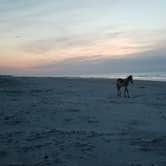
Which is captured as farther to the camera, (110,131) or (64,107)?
(64,107)

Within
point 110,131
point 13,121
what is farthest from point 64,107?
point 110,131

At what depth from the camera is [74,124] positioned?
12.7m

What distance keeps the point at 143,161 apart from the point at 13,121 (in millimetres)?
5836

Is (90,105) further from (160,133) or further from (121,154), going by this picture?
(121,154)

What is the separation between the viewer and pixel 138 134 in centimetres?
1102

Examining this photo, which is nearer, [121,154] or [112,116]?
[121,154]

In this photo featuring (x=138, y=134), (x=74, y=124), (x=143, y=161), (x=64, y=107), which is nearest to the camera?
(x=143, y=161)

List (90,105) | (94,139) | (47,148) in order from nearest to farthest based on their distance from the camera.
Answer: (47,148), (94,139), (90,105)

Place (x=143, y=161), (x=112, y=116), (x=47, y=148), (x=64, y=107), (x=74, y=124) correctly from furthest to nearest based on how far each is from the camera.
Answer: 1. (x=64, y=107)
2. (x=112, y=116)
3. (x=74, y=124)
4. (x=47, y=148)
5. (x=143, y=161)

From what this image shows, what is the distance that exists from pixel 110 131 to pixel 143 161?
3.04 m

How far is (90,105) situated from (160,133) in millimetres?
6461

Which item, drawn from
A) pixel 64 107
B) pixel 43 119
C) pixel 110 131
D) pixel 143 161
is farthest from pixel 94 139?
pixel 64 107

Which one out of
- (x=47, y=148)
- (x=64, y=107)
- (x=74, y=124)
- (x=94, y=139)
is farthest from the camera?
(x=64, y=107)

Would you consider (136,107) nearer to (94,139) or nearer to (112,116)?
(112,116)
